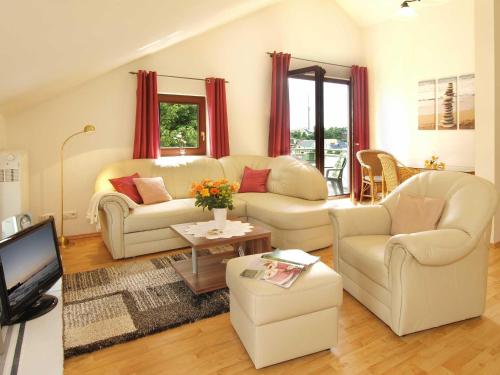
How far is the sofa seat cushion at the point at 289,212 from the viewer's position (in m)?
3.60

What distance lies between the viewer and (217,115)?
5141 mm

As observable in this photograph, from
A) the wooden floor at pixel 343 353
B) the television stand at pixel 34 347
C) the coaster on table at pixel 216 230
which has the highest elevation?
the coaster on table at pixel 216 230

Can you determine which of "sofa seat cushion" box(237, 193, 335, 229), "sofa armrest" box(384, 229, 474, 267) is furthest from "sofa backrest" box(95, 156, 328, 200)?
"sofa armrest" box(384, 229, 474, 267)

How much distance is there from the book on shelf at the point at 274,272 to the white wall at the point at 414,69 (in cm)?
437

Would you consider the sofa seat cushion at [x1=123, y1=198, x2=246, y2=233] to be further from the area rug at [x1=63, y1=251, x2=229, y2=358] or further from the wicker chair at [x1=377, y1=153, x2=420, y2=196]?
the wicker chair at [x1=377, y1=153, x2=420, y2=196]

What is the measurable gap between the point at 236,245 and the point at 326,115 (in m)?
3.81

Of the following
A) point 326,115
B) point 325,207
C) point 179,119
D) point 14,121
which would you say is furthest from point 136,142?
point 326,115

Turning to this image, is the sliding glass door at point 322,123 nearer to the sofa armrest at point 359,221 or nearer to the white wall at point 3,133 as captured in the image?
the sofa armrest at point 359,221

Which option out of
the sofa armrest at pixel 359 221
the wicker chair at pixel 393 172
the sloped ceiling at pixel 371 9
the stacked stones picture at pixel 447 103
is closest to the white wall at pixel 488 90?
the wicker chair at pixel 393 172

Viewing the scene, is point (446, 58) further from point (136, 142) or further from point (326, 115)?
point (136, 142)

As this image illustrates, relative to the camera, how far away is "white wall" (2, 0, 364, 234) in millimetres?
4305

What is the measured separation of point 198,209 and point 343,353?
2243 mm

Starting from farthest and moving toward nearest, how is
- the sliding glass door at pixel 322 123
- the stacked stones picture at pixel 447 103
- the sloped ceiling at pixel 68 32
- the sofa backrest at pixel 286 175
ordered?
the sliding glass door at pixel 322 123
the stacked stones picture at pixel 447 103
the sofa backrest at pixel 286 175
the sloped ceiling at pixel 68 32

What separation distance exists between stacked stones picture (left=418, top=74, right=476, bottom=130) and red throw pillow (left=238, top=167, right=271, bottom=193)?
282 cm
